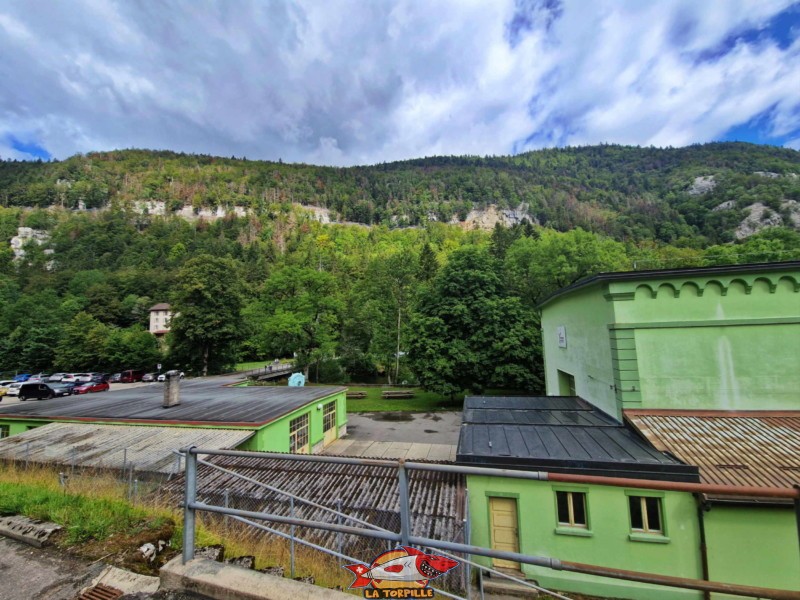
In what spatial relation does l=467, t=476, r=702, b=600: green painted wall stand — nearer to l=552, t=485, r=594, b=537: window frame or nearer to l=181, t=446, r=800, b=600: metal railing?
l=552, t=485, r=594, b=537: window frame

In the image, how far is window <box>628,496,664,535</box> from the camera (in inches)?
264

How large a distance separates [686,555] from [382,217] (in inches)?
5864

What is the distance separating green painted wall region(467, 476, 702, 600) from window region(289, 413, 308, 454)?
9.06 meters

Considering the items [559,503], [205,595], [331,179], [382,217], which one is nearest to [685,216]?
[382,217]

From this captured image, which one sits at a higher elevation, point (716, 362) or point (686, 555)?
point (716, 362)

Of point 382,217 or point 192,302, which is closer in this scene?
point 192,302

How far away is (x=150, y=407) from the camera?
14953 millimetres

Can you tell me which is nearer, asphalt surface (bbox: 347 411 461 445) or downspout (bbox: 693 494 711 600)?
downspout (bbox: 693 494 711 600)

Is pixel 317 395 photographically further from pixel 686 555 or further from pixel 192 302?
pixel 192 302

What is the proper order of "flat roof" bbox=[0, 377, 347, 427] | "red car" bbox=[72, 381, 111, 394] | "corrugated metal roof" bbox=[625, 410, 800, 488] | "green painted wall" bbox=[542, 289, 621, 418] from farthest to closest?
1. "red car" bbox=[72, 381, 111, 394]
2. "flat roof" bbox=[0, 377, 347, 427]
3. "green painted wall" bbox=[542, 289, 621, 418]
4. "corrugated metal roof" bbox=[625, 410, 800, 488]

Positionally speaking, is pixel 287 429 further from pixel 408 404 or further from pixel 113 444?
pixel 408 404

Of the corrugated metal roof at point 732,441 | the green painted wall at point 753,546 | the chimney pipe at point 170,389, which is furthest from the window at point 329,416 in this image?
the green painted wall at point 753,546

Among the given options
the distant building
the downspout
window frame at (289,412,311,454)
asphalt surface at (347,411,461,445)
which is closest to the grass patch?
asphalt surface at (347,411,461,445)

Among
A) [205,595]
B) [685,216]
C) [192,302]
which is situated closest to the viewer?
[205,595]
